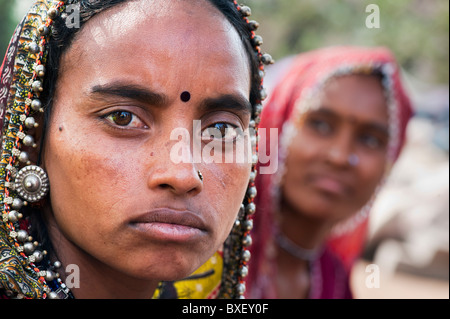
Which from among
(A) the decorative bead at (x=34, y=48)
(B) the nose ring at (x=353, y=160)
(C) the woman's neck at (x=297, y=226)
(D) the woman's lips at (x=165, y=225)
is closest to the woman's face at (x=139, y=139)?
(D) the woman's lips at (x=165, y=225)

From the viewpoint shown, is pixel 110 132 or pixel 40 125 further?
pixel 40 125

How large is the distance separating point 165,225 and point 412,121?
9.93m

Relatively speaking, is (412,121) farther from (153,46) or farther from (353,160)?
(153,46)

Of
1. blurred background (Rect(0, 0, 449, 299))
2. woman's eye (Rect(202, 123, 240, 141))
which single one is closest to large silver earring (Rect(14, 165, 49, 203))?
→ woman's eye (Rect(202, 123, 240, 141))

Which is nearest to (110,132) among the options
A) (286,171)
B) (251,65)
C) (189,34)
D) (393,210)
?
(189,34)

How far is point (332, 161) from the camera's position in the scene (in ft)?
13.3

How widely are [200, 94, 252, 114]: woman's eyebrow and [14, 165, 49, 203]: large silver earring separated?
0.62 m

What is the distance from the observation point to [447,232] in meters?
7.51

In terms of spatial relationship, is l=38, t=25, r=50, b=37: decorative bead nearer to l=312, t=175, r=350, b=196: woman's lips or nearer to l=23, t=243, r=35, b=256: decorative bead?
l=23, t=243, r=35, b=256: decorative bead

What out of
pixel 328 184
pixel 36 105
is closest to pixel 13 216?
pixel 36 105

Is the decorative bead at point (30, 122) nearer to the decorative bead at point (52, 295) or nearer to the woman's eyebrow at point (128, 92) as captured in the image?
the woman's eyebrow at point (128, 92)

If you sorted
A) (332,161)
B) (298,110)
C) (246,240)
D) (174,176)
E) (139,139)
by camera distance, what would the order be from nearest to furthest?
1. (174,176)
2. (139,139)
3. (246,240)
4. (332,161)
5. (298,110)

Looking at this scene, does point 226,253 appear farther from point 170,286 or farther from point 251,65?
point 251,65
